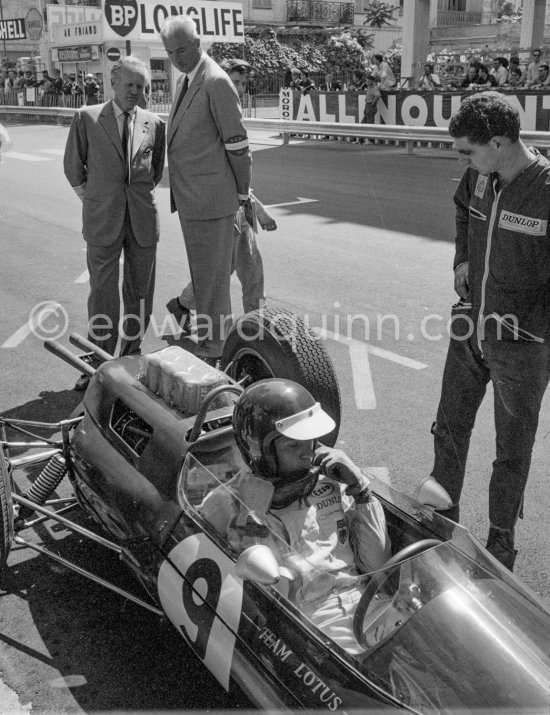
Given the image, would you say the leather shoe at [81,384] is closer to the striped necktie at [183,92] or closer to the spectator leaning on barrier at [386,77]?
the striped necktie at [183,92]

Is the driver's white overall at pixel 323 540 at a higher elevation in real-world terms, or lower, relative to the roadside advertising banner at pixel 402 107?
lower

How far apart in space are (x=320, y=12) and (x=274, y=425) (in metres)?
61.0

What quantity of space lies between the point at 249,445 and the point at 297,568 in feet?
1.42

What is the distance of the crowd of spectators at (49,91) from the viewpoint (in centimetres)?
3062

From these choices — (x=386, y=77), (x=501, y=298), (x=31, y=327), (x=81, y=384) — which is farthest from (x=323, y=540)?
(x=386, y=77)

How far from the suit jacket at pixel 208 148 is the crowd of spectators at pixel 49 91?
2614 centimetres

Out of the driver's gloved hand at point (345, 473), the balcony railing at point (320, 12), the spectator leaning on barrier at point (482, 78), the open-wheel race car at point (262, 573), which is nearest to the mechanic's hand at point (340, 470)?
the driver's gloved hand at point (345, 473)

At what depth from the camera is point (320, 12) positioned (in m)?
58.3

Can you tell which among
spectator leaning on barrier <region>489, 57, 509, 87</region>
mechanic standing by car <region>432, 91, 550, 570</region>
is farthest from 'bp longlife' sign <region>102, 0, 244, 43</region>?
mechanic standing by car <region>432, 91, 550, 570</region>

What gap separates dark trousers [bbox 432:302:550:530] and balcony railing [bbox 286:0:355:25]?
58127 mm

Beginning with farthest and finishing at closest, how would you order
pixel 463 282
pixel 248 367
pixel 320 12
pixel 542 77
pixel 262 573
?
pixel 320 12 < pixel 542 77 < pixel 248 367 < pixel 463 282 < pixel 262 573

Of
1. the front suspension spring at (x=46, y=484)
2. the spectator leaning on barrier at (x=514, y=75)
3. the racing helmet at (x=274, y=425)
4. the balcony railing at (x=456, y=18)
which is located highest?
the balcony railing at (x=456, y=18)

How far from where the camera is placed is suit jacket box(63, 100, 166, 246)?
17.5 ft

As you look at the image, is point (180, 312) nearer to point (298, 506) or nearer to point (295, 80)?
point (298, 506)
